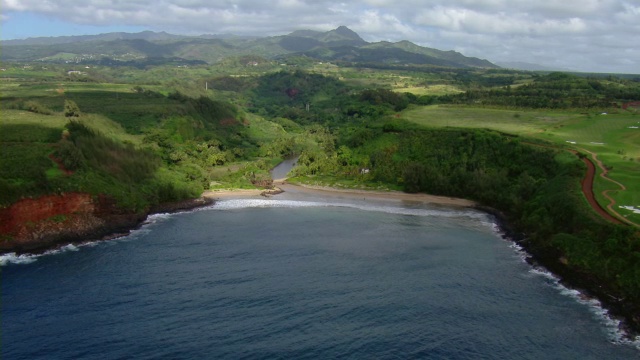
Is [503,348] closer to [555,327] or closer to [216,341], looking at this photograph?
[555,327]

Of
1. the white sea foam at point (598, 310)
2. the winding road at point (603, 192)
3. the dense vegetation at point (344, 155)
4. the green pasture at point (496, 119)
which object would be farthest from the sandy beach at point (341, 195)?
the white sea foam at point (598, 310)

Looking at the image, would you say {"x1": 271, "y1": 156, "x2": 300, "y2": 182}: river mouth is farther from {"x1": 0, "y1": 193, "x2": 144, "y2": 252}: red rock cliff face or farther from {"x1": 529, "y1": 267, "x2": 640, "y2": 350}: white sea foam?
{"x1": 529, "y1": 267, "x2": 640, "y2": 350}: white sea foam

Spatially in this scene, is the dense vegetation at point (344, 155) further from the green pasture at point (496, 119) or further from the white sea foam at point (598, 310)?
the white sea foam at point (598, 310)

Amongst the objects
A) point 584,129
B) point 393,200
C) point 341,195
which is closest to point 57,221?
point 341,195

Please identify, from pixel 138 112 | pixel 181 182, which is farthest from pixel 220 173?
pixel 138 112

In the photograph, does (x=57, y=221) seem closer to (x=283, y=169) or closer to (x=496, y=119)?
(x=283, y=169)
